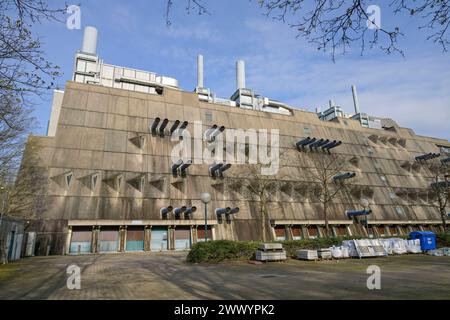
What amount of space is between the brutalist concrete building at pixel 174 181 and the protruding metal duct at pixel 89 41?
13110 mm

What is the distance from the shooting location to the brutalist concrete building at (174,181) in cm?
2697

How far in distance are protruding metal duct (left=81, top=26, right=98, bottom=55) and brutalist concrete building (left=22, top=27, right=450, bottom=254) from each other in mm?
13110

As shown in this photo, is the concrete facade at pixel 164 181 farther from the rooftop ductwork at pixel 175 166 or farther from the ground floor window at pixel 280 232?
the rooftop ductwork at pixel 175 166

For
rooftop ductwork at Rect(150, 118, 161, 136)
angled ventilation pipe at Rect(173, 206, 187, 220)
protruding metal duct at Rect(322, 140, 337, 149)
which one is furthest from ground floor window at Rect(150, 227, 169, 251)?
protruding metal duct at Rect(322, 140, 337, 149)

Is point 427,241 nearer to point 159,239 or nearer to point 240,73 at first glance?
point 159,239

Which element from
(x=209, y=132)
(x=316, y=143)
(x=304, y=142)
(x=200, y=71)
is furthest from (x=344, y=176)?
(x=200, y=71)

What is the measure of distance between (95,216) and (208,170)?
41.0ft

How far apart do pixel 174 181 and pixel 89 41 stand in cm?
3945

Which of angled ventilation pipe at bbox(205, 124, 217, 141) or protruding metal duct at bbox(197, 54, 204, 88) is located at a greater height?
protruding metal duct at bbox(197, 54, 204, 88)

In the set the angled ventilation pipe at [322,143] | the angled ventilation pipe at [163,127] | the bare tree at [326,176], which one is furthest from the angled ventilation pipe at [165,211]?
the angled ventilation pipe at [322,143]

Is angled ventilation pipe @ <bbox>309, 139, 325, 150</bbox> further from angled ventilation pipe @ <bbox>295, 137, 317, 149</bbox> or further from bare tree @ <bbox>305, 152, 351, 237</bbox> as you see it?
bare tree @ <bbox>305, 152, 351, 237</bbox>

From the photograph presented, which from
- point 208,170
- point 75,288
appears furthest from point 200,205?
point 75,288

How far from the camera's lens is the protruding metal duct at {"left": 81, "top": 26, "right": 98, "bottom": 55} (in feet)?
179
